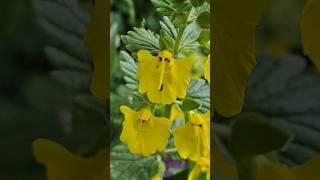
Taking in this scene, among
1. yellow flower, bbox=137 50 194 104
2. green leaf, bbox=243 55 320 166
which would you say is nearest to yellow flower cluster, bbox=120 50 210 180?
yellow flower, bbox=137 50 194 104

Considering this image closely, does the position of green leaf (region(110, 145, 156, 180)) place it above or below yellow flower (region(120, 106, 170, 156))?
below

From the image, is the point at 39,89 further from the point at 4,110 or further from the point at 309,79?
the point at 309,79

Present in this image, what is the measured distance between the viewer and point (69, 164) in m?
0.41

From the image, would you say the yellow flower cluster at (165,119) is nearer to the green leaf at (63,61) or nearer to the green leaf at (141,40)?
the green leaf at (141,40)

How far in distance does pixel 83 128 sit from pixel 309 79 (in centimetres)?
21

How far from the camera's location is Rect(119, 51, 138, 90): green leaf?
1.24 ft

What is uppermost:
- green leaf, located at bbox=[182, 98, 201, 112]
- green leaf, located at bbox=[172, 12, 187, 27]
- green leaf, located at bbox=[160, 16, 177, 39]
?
green leaf, located at bbox=[172, 12, 187, 27]

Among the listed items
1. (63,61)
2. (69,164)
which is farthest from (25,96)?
(69,164)

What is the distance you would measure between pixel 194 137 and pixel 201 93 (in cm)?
2

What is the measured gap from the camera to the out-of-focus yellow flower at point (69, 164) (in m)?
0.40

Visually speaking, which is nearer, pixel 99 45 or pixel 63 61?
pixel 99 45

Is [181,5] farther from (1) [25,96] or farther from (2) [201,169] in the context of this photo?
(1) [25,96]

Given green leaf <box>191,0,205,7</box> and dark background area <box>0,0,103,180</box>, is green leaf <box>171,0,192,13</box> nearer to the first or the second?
green leaf <box>191,0,205,7</box>

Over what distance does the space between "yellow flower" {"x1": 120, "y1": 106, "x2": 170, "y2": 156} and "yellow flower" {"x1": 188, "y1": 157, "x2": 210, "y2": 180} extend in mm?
22
